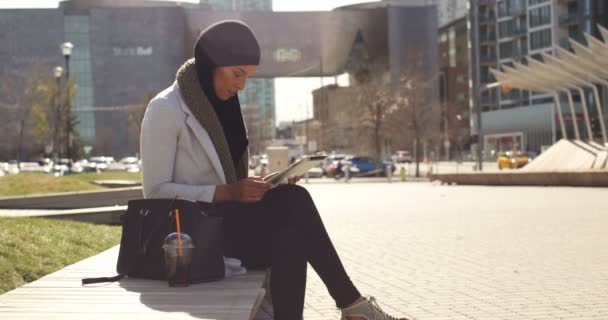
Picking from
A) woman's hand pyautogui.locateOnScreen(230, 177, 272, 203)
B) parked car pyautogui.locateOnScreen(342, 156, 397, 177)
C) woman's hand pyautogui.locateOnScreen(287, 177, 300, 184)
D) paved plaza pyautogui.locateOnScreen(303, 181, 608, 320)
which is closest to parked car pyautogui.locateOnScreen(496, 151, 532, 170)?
parked car pyautogui.locateOnScreen(342, 156, 397, 177)

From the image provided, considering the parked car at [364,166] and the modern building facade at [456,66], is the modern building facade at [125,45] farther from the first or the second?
the parked car at [364,166]

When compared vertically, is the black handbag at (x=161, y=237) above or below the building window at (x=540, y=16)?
below

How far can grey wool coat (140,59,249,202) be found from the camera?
4195 millimetres

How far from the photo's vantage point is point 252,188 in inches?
160

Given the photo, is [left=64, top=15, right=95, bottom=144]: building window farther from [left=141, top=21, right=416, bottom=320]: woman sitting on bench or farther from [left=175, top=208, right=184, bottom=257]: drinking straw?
[left=175, top=208, right=184, bottom=257]: drinking straw

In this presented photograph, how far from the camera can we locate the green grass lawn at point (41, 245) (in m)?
6.59

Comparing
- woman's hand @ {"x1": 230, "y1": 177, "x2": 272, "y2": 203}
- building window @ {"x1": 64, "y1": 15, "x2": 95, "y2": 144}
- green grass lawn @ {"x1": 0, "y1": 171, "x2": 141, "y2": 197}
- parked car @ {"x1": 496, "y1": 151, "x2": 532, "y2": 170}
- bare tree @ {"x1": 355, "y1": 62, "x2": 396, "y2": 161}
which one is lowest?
parked car @ {"x1": 496, "y1": 151, "x2": 532, "y2": 170}

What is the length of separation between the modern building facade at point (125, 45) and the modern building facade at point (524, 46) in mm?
6891

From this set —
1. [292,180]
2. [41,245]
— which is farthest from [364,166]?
[292,180]

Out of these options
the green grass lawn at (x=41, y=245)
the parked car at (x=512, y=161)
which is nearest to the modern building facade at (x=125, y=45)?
the parked car at (x=512, y=161)

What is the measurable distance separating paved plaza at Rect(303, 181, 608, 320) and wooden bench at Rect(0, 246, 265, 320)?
228 centimetres

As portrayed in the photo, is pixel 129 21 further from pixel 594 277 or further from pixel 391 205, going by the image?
pixel 594 277

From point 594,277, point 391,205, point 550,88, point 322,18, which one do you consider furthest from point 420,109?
point 594,277

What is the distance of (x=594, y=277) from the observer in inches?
295
